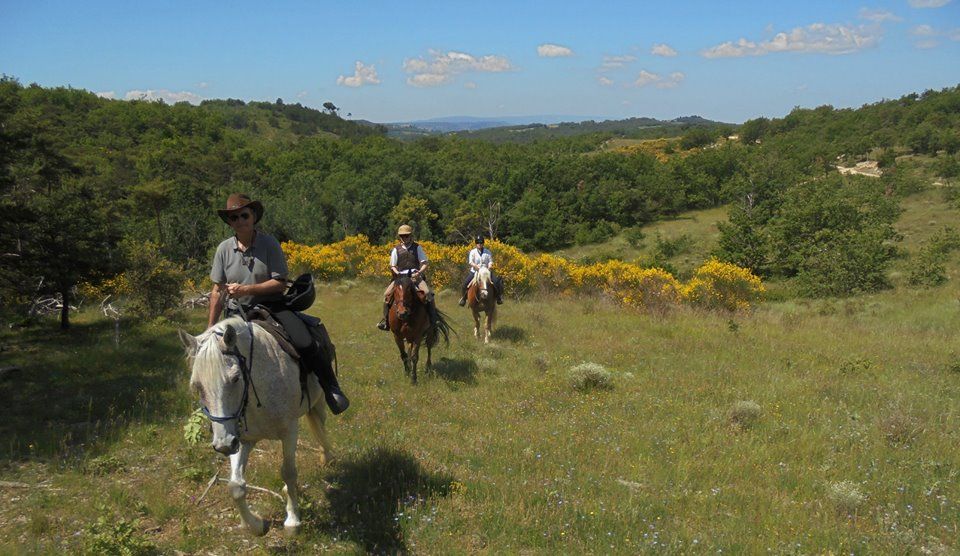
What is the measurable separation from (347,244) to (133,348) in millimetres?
15068

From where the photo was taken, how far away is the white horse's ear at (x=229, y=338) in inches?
150

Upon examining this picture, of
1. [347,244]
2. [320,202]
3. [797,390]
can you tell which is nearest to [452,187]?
[320,202]

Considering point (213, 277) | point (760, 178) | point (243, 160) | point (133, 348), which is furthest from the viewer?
point (243, 160)

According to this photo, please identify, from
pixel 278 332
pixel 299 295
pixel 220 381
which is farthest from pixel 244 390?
pixel 299 295

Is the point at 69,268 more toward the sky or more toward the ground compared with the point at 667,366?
more toward the sky

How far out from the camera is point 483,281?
13.1m

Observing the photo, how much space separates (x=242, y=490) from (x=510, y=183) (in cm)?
7140

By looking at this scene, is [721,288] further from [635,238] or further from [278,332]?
[635,238]

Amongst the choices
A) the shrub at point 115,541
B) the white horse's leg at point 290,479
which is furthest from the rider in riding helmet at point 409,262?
the shrub at point 115,541

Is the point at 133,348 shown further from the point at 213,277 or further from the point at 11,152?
the point at 213,277

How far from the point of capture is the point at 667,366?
1067cm

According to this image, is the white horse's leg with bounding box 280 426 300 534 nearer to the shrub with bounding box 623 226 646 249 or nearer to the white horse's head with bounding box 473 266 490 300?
the white horse's head with bounding box 473 266 490 300

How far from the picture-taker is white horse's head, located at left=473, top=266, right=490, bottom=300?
12836 millimetres

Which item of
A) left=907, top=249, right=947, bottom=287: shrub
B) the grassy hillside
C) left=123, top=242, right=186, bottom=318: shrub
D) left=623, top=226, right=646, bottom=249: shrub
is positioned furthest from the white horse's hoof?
left=623, top=226, right=646, bottom=249: shrub
